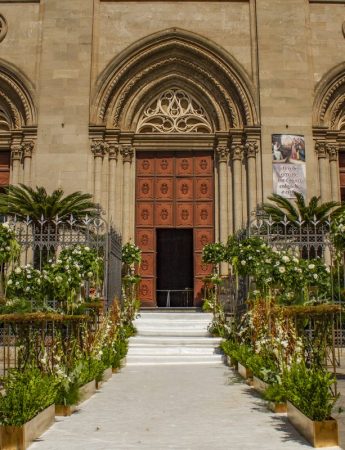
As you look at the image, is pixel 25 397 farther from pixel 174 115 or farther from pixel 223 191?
pixel 174 115

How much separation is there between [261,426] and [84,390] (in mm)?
2824

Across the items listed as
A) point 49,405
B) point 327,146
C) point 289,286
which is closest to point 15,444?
point 49,405

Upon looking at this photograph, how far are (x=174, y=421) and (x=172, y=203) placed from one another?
14328 millimetres

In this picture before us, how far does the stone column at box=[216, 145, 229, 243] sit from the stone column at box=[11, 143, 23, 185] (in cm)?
710

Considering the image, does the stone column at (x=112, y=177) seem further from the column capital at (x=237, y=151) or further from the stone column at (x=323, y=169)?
the stone column at (x=323, y=169)

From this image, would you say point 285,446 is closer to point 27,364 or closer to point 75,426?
point 75,426

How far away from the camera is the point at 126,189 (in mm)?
20328

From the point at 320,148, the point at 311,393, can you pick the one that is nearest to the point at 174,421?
the point at 311,393

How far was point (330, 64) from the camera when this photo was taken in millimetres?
20500

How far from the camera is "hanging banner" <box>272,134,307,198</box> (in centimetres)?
1923

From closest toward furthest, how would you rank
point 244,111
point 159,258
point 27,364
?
point 27,364
point 244,111
point 159,258

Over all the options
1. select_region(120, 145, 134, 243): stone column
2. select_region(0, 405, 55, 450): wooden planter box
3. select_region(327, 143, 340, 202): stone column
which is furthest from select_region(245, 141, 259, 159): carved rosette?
select_region(0, 405, 55, 450): wooden planter box

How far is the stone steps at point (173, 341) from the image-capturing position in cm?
1295

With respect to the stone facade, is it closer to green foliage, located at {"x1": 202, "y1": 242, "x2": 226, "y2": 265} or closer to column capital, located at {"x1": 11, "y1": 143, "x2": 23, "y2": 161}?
column capital, located at {"x1": 11, "y1": 143, "x2": 23, "y2": 161}
